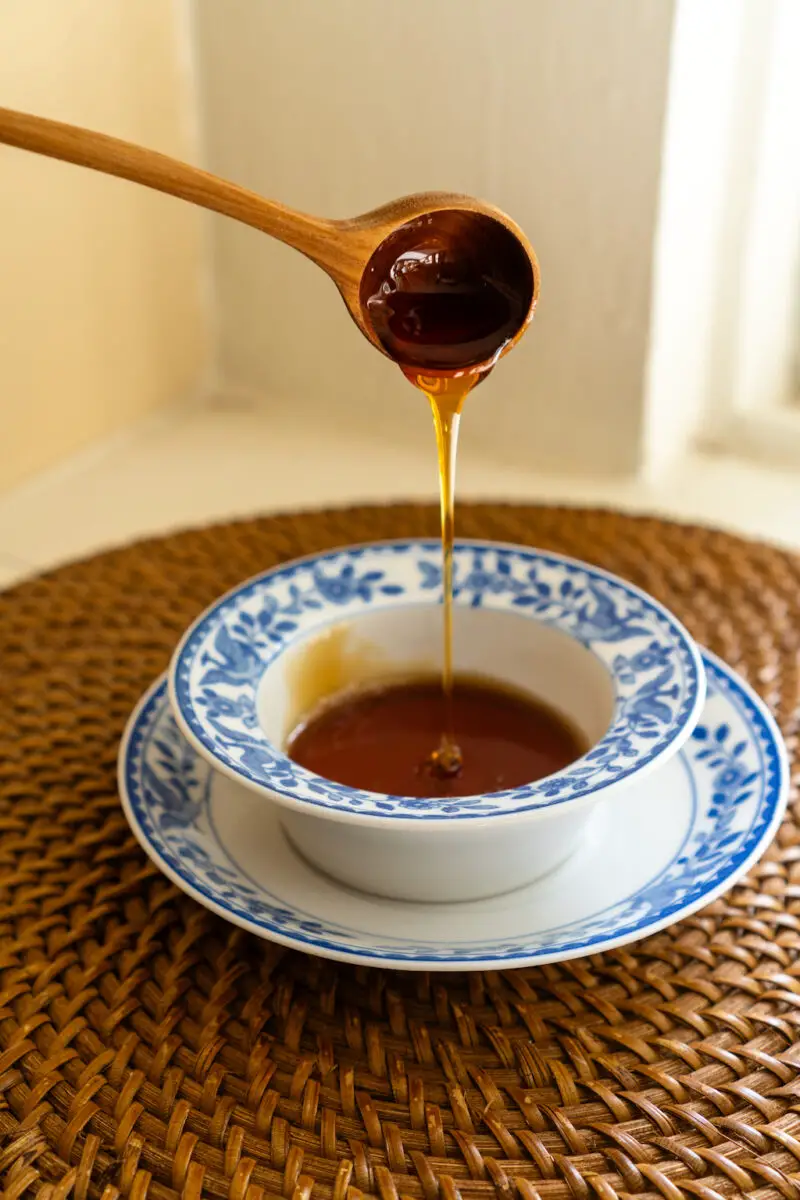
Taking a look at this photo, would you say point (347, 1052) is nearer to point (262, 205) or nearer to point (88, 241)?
point (262, 205)

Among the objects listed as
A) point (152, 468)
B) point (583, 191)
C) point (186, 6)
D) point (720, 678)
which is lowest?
point (152, 468)

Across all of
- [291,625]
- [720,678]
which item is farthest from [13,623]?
[720,678]

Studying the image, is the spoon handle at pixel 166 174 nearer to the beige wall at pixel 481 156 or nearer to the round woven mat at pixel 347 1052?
the round woven mat at pixel 347 1052

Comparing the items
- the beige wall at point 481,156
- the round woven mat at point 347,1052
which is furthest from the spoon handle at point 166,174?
the beige wall at point 481,156

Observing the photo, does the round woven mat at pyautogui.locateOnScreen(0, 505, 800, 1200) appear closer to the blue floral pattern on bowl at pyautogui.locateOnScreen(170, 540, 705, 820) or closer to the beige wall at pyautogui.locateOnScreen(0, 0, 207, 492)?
the blue floral pattern on bowl at pyautogui.locateOnScreen(170, 540, 705, 820)

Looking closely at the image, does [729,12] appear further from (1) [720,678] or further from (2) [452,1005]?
(2) [452,1005]

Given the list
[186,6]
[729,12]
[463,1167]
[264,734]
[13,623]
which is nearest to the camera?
[463,1167]
